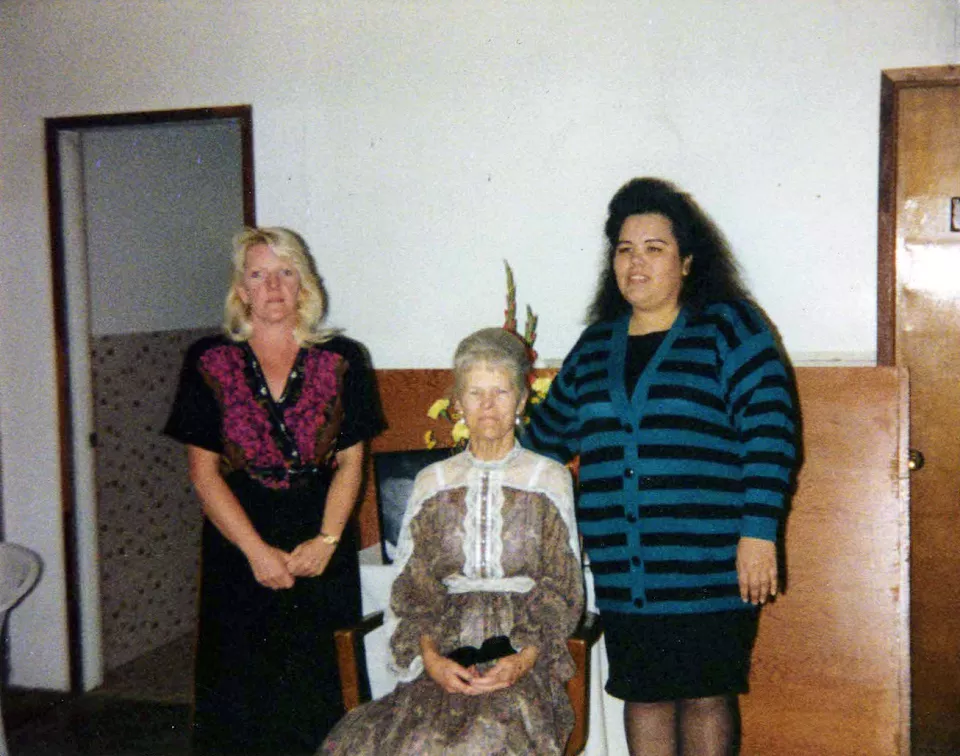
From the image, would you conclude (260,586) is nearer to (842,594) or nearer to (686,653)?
(686,653)

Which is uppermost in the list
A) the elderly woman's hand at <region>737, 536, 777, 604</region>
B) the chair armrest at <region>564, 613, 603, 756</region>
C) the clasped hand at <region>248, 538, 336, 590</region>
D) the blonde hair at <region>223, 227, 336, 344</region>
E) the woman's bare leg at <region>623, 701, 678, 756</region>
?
the blonde hair at <region>223, 227, 336, 344</region>

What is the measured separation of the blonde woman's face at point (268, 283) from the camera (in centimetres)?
237

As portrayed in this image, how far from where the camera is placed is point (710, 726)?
2039mm

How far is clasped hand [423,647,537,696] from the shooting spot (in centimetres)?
→ 189

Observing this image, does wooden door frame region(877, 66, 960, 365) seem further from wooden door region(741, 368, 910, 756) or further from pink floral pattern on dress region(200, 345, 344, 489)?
pink floral pattern on dress region(200, 345, 344, 489)

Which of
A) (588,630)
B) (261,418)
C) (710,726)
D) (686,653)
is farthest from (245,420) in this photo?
(710,726)

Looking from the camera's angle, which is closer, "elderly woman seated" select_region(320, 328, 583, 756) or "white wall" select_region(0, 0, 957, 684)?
"elderly woman seated" select_region(320, 328, 583, 756)

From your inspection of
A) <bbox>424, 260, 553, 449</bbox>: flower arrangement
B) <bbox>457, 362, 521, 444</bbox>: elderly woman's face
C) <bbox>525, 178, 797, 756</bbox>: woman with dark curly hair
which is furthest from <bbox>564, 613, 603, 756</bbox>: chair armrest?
<bbox>424, 260, 553, 449</bbox>: flower arrangement

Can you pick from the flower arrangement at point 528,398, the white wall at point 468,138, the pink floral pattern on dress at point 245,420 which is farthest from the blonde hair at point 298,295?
the white wall at point 468,138

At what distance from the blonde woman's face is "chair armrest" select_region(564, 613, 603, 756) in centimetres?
112

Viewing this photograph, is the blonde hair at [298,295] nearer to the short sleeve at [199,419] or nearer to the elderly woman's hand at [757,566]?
the short sleeve at [199,419]

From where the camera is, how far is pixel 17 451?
11.5ft

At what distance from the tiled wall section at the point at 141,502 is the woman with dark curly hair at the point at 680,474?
2326mm

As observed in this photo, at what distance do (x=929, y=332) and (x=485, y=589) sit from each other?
164 centimetres
